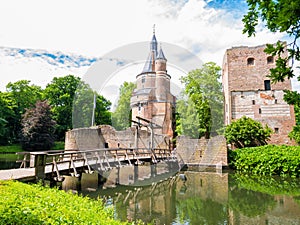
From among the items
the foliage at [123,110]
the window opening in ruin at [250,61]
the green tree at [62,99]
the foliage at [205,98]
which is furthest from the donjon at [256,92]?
the green tree at [62,99]

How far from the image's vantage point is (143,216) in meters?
6.62

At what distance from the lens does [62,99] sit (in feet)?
111

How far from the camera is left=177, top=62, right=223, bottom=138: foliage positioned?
2202 centimetres

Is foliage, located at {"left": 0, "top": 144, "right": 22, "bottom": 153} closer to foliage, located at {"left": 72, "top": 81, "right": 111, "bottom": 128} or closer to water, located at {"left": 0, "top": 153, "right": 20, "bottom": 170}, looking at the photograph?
water, located at {"left": 0, "top": 153, "right": 20, "bottom": 170}

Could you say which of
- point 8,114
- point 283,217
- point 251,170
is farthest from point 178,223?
point 8,114

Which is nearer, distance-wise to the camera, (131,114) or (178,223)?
(178,223)

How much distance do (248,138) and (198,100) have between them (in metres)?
5.82

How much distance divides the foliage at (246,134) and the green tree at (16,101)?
84.9ft

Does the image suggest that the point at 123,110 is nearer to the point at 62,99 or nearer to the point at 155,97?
the point at 155,97

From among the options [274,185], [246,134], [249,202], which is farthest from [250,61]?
[249,202]

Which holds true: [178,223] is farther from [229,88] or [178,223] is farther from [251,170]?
[229,88]

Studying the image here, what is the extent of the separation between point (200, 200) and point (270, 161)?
8196 mm

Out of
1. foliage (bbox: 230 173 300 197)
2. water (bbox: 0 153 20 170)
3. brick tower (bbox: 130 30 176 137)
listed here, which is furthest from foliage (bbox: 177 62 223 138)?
water (bbox: 0 153 20 170)

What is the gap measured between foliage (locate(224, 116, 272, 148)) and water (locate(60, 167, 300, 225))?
5345 millimetres
